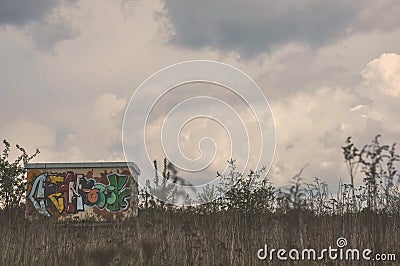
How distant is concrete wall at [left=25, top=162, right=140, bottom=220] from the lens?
20812 millimetres

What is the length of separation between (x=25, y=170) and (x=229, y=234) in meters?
15.1

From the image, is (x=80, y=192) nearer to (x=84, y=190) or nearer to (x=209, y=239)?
(x=84, y=190)

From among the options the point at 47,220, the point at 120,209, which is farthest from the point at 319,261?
the point at 120,209

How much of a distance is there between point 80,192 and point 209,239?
14.5 meters

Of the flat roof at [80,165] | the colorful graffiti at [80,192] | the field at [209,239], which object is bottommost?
the field at [209,239]

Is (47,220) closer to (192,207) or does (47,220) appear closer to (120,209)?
(192,207)

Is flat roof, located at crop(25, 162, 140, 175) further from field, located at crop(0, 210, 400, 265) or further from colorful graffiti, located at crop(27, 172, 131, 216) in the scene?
field, located at crop(0, 210, 400, 265)

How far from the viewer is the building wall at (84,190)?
20.8 m

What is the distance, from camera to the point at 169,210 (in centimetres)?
851

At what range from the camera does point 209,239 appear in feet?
24.6

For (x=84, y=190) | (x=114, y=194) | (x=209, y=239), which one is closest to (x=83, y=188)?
(x=84, y=190)

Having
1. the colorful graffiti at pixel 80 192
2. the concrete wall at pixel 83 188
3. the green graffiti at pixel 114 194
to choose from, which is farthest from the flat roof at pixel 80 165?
the green graffiti at pixel 114 194

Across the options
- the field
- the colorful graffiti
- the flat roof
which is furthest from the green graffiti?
the field

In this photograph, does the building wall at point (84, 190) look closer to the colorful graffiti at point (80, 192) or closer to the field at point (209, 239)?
the colorful graffiti at point (80, 192)
